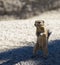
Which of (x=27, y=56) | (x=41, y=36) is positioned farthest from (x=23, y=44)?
(x=41, y=36)

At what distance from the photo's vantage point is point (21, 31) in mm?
8969

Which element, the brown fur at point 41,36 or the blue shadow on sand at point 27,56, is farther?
the blue shadow on sand at point 27,56

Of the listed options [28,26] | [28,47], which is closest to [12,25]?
[28,26]

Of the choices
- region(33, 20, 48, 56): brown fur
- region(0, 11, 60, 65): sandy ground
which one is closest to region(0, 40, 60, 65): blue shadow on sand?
region(0, 11, 60, 65): sandy ground

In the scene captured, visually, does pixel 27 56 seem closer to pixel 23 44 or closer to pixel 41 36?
pixel 41 36

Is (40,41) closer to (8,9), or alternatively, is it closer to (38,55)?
(38,55)

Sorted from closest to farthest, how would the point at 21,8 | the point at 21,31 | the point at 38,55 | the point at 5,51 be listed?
the point at 38,55 → the point at 5,51 → the point at 21,31 → the point at 21,8

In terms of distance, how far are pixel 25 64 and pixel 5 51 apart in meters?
1.17

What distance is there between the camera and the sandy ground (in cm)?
593

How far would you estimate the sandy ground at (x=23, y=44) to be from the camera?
593cm

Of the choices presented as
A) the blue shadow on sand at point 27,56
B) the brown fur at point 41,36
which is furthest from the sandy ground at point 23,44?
the brown fur at point 41,36

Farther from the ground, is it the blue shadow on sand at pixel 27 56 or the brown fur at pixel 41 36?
the brown fur at pixel 41 36

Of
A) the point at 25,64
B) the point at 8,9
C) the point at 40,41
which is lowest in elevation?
the point at 25,64

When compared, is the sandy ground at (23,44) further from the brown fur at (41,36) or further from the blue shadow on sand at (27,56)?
the brown fur at (41,36)
